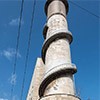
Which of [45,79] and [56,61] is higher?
[56,61]

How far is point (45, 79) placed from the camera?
6.85 meters

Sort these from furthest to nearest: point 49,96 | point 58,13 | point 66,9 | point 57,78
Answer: point 66,9
point 58,13
point 57,78
point 49,96

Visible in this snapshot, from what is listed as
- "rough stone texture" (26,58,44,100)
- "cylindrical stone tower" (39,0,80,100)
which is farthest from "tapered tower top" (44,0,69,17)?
"rough stone texture" (26,58,44,100)

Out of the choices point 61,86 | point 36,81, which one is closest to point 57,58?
point 61,86

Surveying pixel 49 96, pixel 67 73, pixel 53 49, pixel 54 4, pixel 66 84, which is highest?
pixel 54 4

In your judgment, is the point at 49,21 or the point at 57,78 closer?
the point at 57,78

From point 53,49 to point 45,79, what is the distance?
48.2 inches

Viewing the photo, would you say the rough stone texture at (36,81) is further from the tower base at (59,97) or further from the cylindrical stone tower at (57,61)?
the tower base at (59,97)

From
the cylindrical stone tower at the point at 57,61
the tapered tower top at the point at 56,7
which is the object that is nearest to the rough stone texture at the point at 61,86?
the cylindrical stone tower at the point at 57,61

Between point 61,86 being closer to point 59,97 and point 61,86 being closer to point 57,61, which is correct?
point 59,97

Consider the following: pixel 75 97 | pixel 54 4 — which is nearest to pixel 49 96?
pixel 75 97

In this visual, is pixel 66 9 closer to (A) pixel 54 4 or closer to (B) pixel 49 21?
(A) pixel 54 4

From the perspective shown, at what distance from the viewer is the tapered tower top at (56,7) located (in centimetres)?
891

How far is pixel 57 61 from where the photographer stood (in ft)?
23.3
